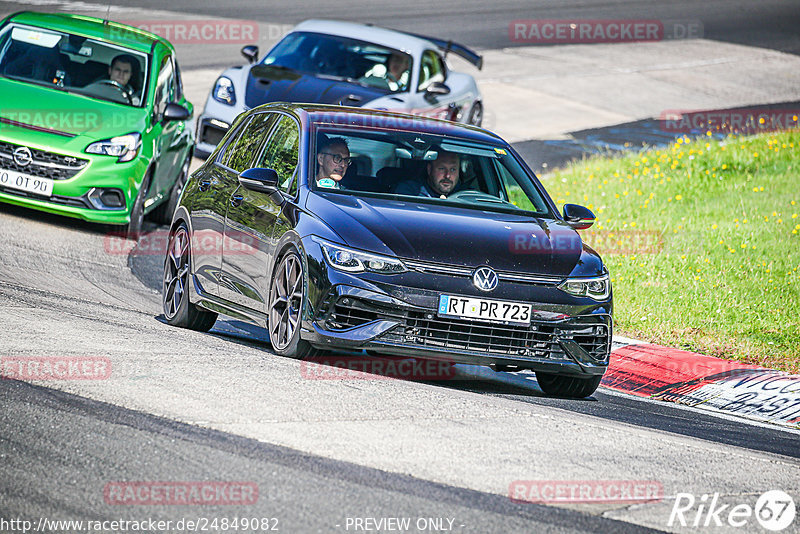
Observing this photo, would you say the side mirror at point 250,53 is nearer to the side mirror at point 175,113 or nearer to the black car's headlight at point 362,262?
the side mirror at point 175,113

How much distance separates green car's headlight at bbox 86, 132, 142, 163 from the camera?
13000mm

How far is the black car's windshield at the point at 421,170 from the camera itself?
882 cm

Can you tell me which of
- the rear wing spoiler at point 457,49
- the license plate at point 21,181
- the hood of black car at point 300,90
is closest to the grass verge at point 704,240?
the rear wing spoiler at point 457,49

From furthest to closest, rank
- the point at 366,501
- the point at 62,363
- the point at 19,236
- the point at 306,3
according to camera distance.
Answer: the point at 306,3
the point at 19,236
the point at 62,363
the point at 366,501

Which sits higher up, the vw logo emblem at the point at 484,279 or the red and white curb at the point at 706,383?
the vw logo emblem at the point at 484,279

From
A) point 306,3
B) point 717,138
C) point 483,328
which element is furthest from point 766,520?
point 306,3

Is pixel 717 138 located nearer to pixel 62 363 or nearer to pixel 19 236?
pixel 19 236

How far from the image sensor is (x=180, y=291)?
9.99 meters

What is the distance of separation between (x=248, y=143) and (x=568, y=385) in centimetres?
294

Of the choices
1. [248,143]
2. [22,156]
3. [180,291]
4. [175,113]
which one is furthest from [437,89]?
[180,291]

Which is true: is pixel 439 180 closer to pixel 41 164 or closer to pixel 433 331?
pixel 433 331

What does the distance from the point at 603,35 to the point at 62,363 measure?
29479mm

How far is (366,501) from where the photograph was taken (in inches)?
209

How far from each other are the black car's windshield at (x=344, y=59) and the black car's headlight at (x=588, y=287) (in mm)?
9024
